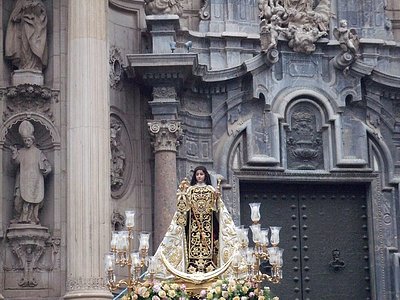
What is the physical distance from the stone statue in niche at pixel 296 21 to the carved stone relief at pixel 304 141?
110 cm

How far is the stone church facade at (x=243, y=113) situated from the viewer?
19016 millimetres

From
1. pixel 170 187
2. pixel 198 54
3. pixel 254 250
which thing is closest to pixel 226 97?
pixel 198 54

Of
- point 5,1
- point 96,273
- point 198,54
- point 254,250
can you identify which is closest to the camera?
point 254,250

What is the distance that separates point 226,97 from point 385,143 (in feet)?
9.72

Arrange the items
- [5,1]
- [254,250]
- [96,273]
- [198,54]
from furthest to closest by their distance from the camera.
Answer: [198,54]
[5,1]
[96,273]
[254,250]

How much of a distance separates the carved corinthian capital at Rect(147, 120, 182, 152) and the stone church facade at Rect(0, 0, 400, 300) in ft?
0.05

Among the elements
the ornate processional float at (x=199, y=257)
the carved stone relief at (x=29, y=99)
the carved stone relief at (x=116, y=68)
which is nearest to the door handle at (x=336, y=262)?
the carved stone relief at (x=116, y=68)

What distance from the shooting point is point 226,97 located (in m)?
20.9

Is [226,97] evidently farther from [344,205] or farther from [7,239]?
[7,239]

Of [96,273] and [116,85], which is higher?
[116,85]

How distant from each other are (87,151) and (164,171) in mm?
1799

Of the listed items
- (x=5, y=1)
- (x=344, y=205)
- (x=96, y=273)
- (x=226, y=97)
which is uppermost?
(x=5, y=1)

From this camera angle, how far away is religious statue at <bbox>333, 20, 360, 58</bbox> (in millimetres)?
20891

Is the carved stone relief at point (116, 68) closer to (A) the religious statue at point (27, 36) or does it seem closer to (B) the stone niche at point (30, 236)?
(A) the religious statue at point (27, 36)
